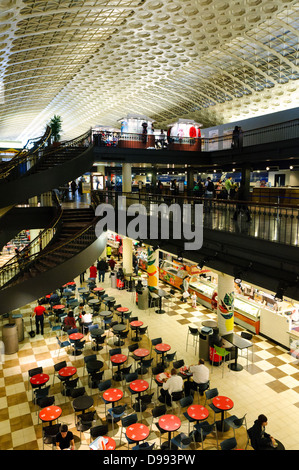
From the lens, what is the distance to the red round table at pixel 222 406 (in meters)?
7.26

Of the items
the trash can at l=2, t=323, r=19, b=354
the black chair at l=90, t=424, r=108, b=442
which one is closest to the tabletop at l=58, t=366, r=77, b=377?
the black chair at l=90, t=424, r=108, b=442

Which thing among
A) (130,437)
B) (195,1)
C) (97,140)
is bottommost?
(130,437)

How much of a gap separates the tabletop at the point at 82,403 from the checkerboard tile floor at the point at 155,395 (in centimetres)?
70

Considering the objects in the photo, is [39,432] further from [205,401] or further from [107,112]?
[107,112]

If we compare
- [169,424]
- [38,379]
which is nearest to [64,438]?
[169,424]

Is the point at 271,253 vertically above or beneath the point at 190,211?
beneath

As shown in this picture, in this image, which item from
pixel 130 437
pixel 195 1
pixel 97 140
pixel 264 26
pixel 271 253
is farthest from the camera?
pixel 264 26

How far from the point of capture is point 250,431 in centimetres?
625

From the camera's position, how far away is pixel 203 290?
15727 millimetres

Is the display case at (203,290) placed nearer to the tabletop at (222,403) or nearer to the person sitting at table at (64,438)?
the tabletop at (222,403)

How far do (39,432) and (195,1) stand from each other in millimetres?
19420

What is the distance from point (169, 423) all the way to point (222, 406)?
148cm
